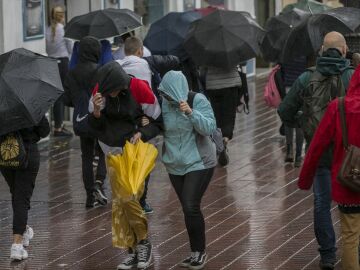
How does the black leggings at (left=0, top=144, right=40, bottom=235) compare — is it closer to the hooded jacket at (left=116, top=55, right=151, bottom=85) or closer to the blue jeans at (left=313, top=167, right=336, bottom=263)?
the hooded jacket at (left=116, top=55, right=151, bottom=85)

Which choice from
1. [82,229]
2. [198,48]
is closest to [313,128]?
[82,229]

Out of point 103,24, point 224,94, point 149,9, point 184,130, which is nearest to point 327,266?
point 184,130

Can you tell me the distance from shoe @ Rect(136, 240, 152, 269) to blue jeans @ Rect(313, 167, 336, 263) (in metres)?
1.42

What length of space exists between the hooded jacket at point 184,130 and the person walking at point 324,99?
2.52ft

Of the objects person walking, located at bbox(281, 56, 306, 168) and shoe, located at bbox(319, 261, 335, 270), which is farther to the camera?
person walking, located at bbox(281, 56, 306, 168)

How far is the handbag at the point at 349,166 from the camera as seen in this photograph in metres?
8.30

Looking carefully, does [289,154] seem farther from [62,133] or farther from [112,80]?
[112,80]

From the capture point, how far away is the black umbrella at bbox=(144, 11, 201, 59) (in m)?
15.6

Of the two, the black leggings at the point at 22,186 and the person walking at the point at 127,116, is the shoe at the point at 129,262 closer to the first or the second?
the person walking at the point at 127,116

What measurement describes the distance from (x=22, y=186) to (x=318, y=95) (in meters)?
2.64

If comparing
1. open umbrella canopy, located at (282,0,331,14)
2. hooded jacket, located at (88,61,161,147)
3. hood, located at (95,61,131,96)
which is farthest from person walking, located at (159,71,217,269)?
open umbrella canopy, located at (282,0,331,14)

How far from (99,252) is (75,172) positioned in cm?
452

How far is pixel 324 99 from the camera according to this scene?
30.8ft

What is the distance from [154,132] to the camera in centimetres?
972
